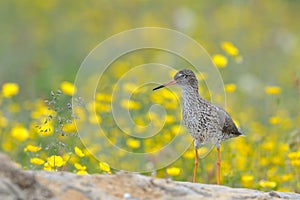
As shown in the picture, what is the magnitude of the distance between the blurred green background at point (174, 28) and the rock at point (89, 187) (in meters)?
5.42

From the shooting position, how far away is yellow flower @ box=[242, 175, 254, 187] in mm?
8250

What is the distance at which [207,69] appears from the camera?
9.44m

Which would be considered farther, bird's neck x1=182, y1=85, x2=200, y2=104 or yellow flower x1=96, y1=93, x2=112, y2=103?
yellow flower x1=96, y1=93, x2=112, y2=103

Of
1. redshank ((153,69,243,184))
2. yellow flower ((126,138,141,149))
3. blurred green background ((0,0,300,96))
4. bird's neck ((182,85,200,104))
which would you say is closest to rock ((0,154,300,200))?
redshank ((153,69,243,184))

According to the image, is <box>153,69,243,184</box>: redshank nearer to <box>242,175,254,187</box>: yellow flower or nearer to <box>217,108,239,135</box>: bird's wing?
<box>217,108,239,135</box>: bird's wing

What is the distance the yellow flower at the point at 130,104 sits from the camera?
9326mm

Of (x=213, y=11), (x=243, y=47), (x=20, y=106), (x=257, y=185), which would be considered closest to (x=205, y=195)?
(x=257, y=185)

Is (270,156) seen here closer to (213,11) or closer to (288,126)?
(288,126)

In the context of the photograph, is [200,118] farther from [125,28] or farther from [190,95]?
[125,28]

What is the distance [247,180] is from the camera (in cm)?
827

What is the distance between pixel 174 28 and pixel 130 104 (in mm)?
5687

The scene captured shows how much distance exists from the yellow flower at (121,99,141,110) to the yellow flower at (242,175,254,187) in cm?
161

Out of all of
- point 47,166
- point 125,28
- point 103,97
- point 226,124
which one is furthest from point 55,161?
point 125,28

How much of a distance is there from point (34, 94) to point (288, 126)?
407cm
